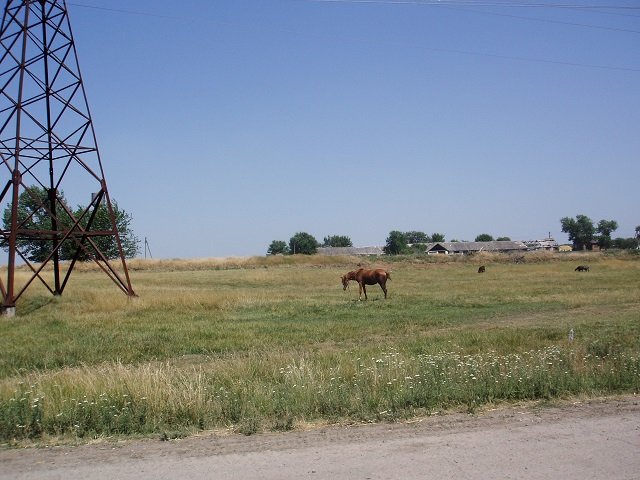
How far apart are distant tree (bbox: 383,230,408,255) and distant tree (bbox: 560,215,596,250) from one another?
4357 centimetres

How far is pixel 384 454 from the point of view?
6203 mm

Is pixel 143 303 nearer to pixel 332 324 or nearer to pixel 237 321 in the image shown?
pixel 237 321

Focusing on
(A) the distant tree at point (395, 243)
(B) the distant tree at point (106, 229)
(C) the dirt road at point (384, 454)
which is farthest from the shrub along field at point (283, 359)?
(A) the distant tree at point (395, 243)

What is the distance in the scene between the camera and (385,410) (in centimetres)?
784

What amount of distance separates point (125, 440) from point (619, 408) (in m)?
5.95

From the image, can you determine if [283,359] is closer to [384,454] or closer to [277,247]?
[384,454]

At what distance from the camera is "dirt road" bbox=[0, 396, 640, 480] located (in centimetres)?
573

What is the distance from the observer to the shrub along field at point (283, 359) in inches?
303

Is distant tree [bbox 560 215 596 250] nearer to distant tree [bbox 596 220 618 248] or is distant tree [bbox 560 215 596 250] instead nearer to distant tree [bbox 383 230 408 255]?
distant tree [bbox 596 220 618 248]

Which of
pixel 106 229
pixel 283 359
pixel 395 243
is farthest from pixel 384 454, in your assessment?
pixel 395 243

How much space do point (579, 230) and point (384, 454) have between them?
169 m

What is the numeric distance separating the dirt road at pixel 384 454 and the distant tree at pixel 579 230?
16472cm

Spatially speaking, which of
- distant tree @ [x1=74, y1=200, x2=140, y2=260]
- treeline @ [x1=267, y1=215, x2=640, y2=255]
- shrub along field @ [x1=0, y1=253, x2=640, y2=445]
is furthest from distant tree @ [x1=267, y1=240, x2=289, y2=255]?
shrub along field @ [x1=0, y1=253, x2=640, y2=445]

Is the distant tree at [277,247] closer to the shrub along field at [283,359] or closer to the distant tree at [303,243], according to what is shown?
the distant tree at [303,243]
